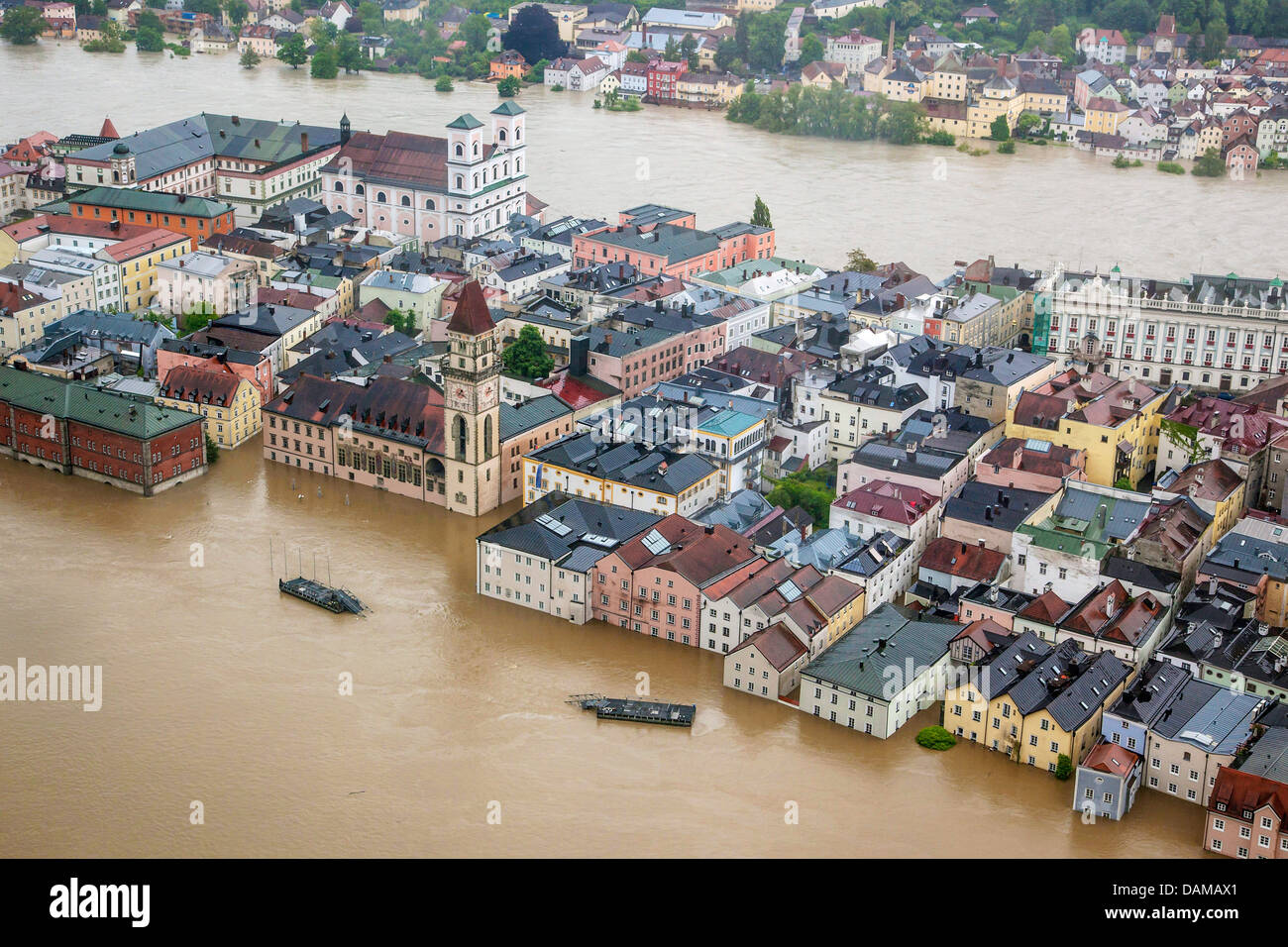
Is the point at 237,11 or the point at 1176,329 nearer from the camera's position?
the point at 1176,329

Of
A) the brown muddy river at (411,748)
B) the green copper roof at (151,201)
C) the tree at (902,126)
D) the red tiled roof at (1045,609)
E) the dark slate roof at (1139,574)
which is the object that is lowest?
the brown muddy river at (411,748)

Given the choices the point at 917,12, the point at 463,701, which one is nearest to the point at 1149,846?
the point at 463,701

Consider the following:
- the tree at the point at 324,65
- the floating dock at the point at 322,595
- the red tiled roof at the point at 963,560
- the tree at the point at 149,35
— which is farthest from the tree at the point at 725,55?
the floating dock at the point at 322,595

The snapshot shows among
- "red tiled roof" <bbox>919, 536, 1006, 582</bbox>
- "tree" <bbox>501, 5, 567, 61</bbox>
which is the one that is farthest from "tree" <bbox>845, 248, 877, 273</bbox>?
"tree" <bbox>501, 5, 567, 61</bbox>

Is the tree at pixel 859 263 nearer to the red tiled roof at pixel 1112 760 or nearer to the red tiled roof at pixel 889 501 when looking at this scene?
the red tiled roof at pixel 889 501

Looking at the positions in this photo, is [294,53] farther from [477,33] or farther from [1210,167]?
[1210,167]

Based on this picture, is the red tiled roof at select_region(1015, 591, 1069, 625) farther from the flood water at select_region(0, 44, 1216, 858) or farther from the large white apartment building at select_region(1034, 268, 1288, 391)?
the large white apartment building at select_region(1034, 268, 1288, 391)

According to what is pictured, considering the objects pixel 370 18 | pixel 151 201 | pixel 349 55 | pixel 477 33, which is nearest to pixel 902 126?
pixel 477 33
